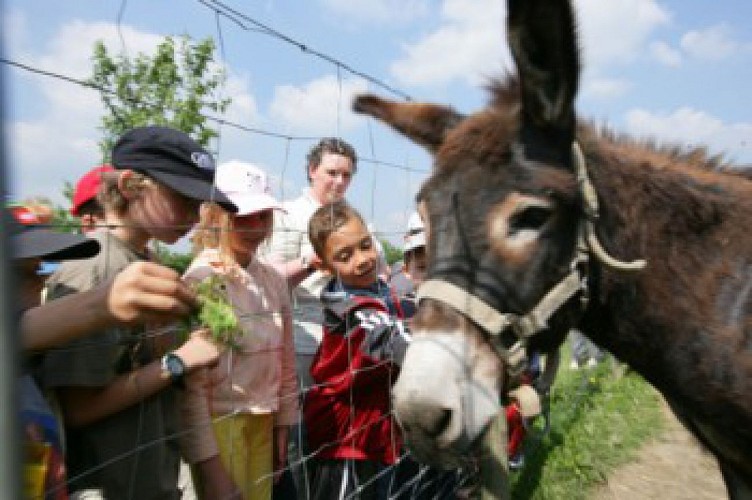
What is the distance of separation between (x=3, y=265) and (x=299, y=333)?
2.78 m

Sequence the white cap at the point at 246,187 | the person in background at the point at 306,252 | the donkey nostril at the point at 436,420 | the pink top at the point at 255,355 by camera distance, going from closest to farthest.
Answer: the donkey nostril at the point at 436,420 < the pink top at the point at 255,355 < the white cap at the point at 246,187 < the person in background at the point at 306,252

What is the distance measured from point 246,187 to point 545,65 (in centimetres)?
133

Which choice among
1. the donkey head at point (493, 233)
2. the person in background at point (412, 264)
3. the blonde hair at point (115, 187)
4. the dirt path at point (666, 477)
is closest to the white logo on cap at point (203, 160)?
the blonde hair at point (115, 187)

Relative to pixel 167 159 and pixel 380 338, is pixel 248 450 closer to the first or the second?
pixel 380 338

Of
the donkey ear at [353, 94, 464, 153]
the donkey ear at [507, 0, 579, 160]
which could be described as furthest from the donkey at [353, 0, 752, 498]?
the donkey ear at [353, 94, 464, 153]

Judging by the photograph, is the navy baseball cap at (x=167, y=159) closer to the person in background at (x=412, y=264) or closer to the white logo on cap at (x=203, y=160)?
the white logo on cap at (x=203, y=160)

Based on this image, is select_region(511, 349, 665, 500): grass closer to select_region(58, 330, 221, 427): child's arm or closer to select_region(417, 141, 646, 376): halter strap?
select_region(417, 141, 646, 376): halter strap

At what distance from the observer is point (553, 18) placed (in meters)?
1.78

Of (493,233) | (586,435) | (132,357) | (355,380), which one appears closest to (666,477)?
(586,435)

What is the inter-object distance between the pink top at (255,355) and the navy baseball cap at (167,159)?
0.40m

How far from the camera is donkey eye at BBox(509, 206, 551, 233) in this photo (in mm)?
1800

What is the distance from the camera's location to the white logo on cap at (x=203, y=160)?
195 centimetres

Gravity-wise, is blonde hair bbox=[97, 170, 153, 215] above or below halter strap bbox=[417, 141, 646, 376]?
above

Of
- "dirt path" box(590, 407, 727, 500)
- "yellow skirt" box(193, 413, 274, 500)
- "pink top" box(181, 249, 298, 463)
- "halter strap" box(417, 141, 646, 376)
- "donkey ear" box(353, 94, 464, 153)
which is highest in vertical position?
"donkey ear" box(353, 94, 464, 153)
